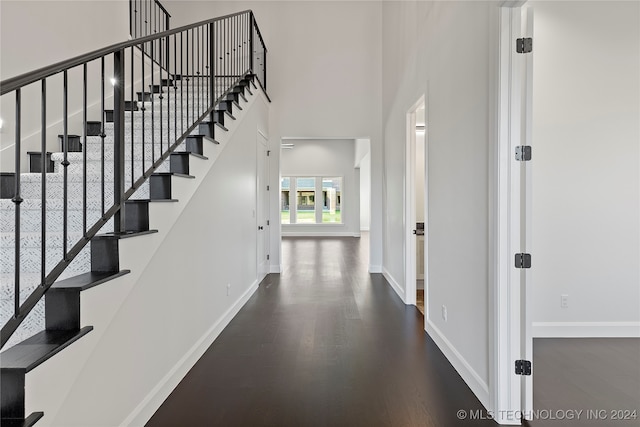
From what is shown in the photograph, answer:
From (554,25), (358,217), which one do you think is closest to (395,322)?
(554,25)

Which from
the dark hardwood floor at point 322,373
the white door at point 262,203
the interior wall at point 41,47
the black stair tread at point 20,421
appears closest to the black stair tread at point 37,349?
the black stair tread at point 20,421

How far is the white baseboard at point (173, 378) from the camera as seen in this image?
212cm

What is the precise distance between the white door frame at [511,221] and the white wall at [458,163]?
123mm

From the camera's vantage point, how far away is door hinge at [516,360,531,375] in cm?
220

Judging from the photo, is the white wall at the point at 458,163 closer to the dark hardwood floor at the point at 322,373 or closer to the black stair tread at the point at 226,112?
the dark hardwood floor at the point at 322,373

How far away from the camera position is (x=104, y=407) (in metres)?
1.77

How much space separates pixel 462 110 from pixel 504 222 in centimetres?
103

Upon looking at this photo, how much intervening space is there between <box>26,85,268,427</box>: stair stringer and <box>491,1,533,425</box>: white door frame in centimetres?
208

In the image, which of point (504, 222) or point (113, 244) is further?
point (504, 222)

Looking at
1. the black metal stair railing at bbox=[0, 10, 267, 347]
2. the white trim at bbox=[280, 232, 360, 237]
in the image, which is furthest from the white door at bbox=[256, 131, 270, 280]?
the white trim at bbox=[280, 232, 360, 237]

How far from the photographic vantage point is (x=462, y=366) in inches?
108

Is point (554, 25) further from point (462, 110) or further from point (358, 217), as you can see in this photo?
point (358, 217)

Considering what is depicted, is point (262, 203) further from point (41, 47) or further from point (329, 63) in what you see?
point (41, 47)

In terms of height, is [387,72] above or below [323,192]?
above
